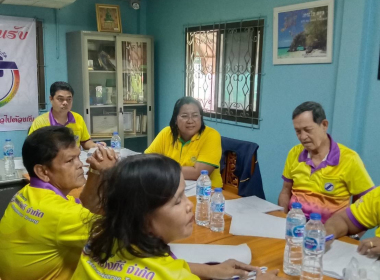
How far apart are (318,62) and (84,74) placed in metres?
2.53

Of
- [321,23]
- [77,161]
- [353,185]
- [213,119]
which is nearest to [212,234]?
[77,161]

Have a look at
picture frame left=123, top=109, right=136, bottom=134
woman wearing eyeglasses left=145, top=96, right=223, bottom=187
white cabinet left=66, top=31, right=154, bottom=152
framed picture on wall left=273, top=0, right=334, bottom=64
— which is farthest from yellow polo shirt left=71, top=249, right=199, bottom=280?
picture frame left=123, top=109, right=136, bottom=134

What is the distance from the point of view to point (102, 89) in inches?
174

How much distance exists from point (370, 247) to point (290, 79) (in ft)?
6.79

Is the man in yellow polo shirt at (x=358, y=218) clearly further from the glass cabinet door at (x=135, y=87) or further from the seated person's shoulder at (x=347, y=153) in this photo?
the glass cabinet door at (x=135, y=87)

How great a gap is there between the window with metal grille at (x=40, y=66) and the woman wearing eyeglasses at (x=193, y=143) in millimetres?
2289

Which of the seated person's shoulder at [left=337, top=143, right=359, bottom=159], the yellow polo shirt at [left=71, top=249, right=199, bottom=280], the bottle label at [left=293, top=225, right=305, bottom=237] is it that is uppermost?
the seated person's shoulder at [left=337, top=143, right=359, bottom=159]

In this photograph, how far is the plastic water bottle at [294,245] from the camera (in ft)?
4.20

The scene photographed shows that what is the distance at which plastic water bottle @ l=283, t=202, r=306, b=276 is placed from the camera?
4.20 ft

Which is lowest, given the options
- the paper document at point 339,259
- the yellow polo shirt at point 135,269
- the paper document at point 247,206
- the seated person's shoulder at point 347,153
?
the paper document at point 247,206

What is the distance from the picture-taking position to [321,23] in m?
2.86

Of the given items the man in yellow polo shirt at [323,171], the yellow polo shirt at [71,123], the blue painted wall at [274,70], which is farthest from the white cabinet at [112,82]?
the man in yellow polo shirt at [323,171]

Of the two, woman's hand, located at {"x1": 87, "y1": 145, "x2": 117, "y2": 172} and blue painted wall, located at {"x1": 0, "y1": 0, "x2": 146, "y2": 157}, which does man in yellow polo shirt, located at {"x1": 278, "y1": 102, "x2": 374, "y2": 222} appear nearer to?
woman's hand, located at {"x1": 87, "y1": 145, "x2": 117, "y2": 172}

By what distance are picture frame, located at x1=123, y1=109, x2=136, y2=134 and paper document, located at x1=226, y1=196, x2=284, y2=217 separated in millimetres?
2859
